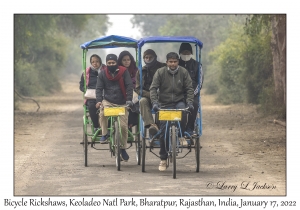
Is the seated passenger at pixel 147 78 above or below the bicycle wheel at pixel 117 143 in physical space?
above

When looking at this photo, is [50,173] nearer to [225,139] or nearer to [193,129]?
[193,129]

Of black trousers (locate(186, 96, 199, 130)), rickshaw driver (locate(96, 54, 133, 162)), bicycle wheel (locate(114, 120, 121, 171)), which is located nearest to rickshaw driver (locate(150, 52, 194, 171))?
black trousers (locate(186, 96, 199, 130))

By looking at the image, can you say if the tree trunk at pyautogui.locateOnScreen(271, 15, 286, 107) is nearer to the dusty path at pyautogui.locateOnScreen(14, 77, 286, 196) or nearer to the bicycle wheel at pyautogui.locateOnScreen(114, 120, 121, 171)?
the dusty path at pyautogui.locateOnScreen(14, 77, 286, 196)

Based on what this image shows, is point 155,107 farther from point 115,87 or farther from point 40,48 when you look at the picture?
point 40,48

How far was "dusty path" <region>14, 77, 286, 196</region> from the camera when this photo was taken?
9836 mm

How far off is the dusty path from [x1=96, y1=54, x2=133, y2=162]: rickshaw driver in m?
0.86

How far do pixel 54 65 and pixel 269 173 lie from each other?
4003cm

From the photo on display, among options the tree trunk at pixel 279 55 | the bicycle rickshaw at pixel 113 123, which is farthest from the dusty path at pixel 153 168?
the tree trunk at pixel 279 55

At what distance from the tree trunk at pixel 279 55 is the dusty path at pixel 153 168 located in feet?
5.85

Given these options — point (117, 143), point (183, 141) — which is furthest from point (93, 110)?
point (183, 141)

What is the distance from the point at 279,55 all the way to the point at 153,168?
10.5 m

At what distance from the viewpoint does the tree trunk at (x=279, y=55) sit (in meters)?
20.5

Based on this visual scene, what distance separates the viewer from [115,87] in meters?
12.1

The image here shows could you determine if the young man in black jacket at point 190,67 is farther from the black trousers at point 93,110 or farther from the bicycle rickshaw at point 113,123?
the black trousers at point 93,110
